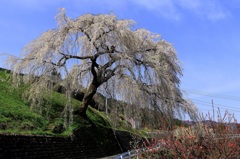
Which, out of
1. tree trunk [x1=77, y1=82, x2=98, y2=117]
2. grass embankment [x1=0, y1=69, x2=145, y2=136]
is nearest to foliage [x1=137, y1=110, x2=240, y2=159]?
grass embankment [x1=0, y1=69, x2=145, y2=136]

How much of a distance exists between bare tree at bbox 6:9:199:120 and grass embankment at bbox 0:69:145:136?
1040 millimetres

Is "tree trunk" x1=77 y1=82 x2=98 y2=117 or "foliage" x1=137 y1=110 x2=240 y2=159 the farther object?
"tree trunk" x1=77 y1=82 x2=98 y2=117

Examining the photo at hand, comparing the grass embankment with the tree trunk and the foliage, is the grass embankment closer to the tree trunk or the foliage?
the tree trunk

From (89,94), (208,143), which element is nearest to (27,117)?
(89,94)

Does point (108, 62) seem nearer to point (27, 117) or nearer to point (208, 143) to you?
point (27, 117)

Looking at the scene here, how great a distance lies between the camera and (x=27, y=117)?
15.8 meters

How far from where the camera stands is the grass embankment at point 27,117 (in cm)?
1426

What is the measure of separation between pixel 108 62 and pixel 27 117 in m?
5.45

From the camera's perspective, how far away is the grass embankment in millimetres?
14258

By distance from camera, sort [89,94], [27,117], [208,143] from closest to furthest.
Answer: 1. [208,143]
2. [27,117]
3. [89,94]

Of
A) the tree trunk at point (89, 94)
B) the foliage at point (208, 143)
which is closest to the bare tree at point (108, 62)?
the tree trunk at point (89, 94)

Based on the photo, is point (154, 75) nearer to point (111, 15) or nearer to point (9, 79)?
point (111, 15)

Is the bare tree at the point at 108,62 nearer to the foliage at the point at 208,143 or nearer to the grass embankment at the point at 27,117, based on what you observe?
the grass embankment at the point at 27,117

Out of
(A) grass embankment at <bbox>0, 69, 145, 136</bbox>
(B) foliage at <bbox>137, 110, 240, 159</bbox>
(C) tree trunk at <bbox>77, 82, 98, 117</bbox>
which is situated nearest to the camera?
(B) foliage at <bbox>137, 110, 240, 159</bbox>
